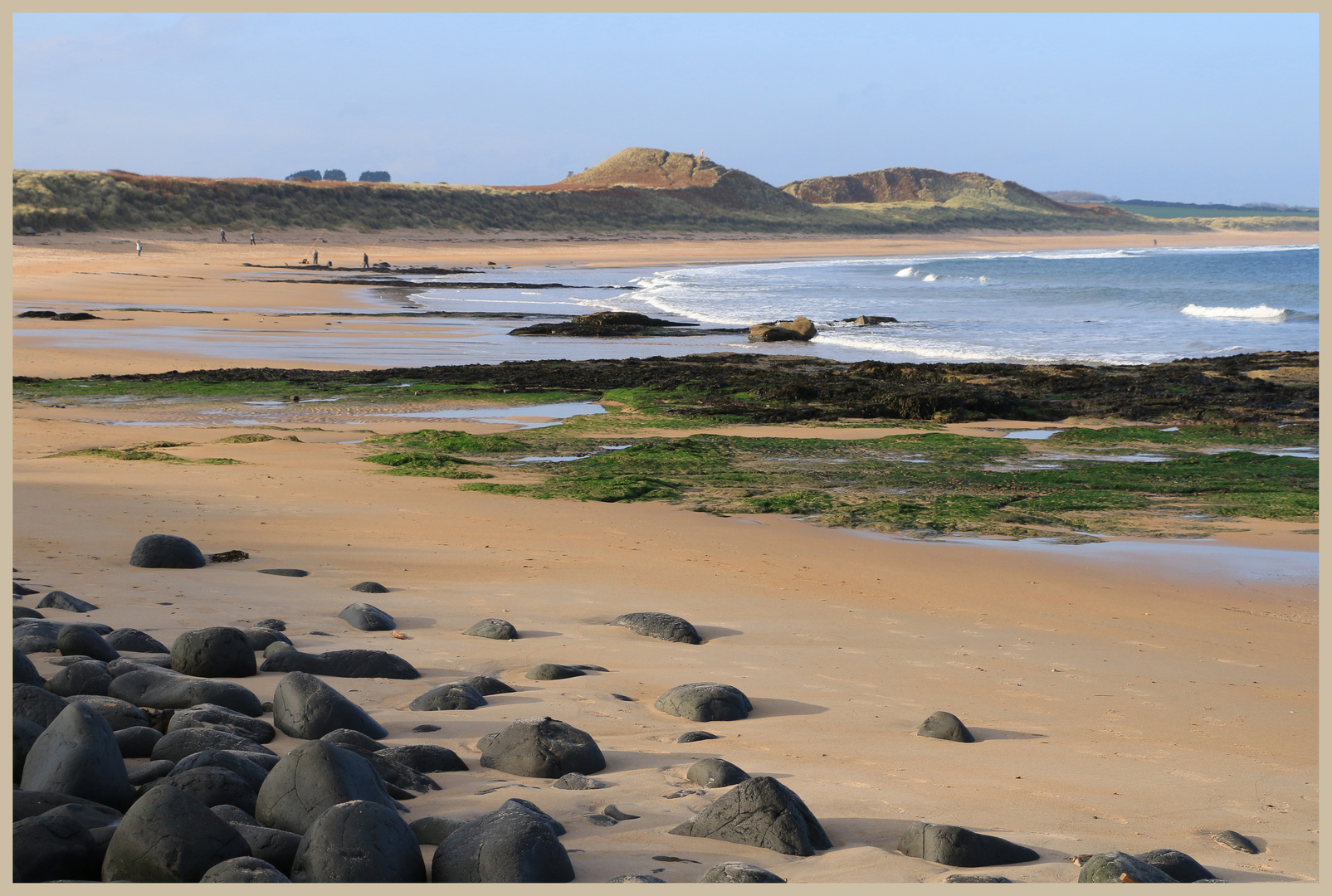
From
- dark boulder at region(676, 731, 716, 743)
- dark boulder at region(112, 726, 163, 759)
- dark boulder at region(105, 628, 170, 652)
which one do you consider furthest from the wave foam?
dark boulder at region(112, 726, 163, 759)

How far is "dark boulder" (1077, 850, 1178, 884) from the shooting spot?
2.63 meters

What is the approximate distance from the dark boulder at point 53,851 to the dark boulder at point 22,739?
0.54m

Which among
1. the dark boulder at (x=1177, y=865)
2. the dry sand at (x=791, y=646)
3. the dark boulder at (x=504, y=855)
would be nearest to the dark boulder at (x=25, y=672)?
the dry sand at (x=791, y=646)

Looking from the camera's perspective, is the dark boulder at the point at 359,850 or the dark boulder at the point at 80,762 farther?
the dark boulder at the point at 80,762

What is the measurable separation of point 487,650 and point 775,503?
442 centimetres

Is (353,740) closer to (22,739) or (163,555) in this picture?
(22,739)

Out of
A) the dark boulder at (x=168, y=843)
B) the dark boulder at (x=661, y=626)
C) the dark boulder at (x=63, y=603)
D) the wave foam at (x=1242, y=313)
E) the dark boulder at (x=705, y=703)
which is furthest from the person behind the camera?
the wave foam at (x=1242, y=313)

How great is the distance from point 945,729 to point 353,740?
2123 millimetres

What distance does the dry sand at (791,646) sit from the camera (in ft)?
11.0

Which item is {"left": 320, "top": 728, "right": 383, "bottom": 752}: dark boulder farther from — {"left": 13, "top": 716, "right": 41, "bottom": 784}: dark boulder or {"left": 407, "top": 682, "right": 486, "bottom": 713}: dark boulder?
{"left": 13, "top": 716, "right": 41, "bottom": 784}: dark boulder

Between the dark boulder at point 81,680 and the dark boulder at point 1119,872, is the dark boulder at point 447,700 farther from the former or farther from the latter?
the dark boulder at point 1119,872

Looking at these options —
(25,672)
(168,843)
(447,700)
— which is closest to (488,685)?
(447,700)

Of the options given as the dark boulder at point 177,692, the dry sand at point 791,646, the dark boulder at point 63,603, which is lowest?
the dry sand at point 791,646

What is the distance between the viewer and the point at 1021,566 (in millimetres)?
7379
